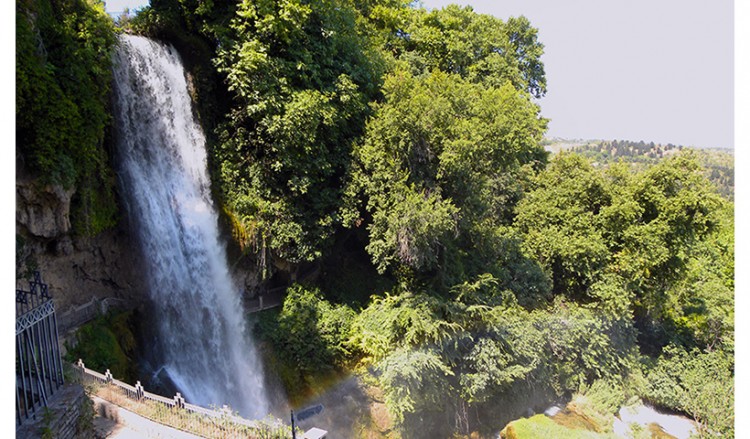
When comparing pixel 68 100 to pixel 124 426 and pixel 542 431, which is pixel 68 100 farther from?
pixel 542 431

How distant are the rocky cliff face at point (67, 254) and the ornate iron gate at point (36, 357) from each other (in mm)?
3323

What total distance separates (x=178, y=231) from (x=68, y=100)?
469cm

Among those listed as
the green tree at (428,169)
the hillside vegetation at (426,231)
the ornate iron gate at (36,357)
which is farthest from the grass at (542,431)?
the ornate iron gate at (36,357)

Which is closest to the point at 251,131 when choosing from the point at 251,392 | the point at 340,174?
the point at 340,174

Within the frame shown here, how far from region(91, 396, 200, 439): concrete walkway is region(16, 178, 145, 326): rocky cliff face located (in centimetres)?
360

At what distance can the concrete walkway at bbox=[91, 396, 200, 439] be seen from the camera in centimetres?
916

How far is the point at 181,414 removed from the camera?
9.35 m

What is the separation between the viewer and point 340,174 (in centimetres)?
1739

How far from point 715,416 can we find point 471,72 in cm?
1964

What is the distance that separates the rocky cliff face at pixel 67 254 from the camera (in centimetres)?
1075

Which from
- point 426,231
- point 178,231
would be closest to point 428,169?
point 426,231

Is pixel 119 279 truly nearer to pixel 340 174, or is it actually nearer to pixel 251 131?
pixel 251 131

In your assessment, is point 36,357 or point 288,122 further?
point 288,122

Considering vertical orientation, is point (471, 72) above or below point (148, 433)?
above
